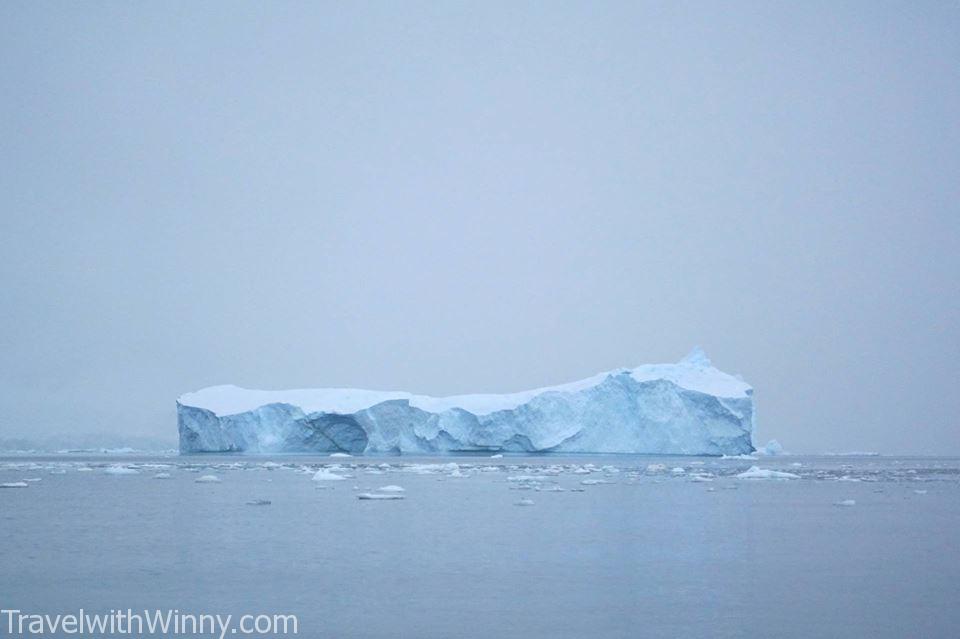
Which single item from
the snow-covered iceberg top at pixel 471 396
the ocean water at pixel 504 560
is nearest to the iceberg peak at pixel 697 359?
the snow-covered iceberg top at pixel 471 396

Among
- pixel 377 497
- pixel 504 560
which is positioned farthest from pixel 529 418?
pixel 504 560

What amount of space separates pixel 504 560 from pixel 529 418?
23.9 meters

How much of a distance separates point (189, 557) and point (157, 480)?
11.6m

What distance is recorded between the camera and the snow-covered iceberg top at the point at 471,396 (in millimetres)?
31984

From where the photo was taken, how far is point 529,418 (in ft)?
105

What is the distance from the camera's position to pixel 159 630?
5586 millimetres

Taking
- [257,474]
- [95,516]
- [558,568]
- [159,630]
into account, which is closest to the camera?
[159,630]

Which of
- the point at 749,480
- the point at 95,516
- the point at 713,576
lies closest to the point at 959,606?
the point at 713,576

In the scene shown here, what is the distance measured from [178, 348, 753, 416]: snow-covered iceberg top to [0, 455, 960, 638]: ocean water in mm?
16008

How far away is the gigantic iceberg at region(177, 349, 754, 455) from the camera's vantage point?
105 ft

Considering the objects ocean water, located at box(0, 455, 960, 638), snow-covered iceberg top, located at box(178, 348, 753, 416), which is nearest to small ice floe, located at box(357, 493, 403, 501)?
ocean water, located at box(0, 455, 960, 638)

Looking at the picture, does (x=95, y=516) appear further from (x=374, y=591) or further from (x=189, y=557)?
(x=374, y=591)

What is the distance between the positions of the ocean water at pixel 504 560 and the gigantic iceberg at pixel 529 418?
1588cm

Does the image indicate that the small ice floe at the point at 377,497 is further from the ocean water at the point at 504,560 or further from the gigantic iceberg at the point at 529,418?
the gigantic iceberg at the point at 529,418
